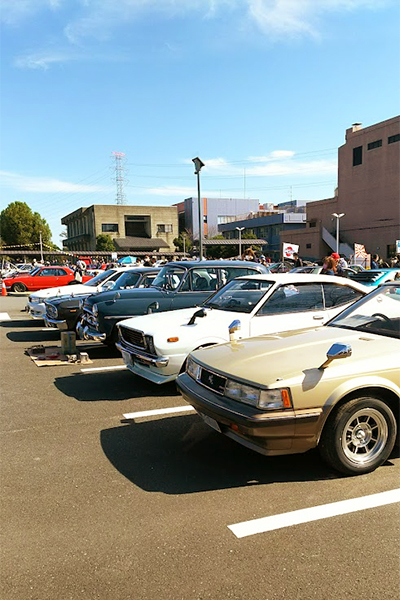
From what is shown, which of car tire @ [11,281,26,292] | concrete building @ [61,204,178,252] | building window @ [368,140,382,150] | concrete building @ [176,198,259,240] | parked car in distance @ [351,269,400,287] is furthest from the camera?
concrete building @ [176,198,259,240]

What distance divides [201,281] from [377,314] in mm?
4332

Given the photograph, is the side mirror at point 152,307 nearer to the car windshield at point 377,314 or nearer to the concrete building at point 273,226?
the car windshield at point 377,314

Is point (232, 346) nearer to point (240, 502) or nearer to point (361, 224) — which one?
point (240, 502)

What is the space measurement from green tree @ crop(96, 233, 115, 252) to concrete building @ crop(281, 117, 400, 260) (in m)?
38.3

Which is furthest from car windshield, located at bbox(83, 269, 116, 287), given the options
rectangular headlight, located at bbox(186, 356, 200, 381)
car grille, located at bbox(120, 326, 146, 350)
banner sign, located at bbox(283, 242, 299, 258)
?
banner sign, located at bbox(283, 242, 299, 258)

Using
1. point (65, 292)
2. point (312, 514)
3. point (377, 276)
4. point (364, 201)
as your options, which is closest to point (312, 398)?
point (312, 514)

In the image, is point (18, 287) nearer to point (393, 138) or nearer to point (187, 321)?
point (187, 321)

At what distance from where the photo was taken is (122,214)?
94.1 meters

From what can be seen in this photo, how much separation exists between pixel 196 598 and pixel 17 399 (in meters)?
4.36

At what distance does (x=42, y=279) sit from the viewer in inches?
945

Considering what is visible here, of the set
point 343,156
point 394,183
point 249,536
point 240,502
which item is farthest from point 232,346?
point 343,156

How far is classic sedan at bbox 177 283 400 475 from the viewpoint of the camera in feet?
11.3

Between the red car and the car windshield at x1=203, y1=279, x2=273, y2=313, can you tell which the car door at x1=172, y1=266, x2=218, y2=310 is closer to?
the car windshield at x1=203, y1=279, x2=273, y2=313

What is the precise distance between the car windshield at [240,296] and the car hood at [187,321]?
0.16 metres
